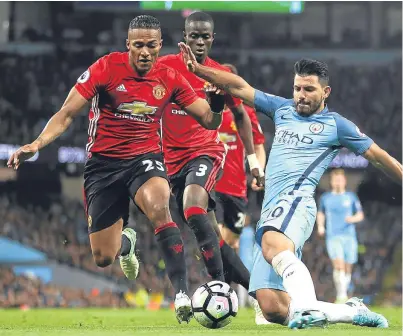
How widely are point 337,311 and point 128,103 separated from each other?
252 cm

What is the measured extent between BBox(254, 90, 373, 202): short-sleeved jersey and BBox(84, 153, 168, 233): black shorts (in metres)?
1.07

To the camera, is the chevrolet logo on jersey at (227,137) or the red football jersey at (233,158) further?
the chevrolet logo on jersey at (227,137)

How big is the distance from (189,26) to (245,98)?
4.62 feet

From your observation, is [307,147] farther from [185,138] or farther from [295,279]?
[185,138]

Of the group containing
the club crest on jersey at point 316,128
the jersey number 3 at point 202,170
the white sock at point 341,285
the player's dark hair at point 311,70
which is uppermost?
the player's dark hair at point 311,70

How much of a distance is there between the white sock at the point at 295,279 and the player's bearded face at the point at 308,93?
1.12 meters

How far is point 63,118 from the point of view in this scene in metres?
7.33

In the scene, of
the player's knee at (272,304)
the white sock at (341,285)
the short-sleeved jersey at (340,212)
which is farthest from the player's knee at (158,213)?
the short-sleeved jersey at (340,212)

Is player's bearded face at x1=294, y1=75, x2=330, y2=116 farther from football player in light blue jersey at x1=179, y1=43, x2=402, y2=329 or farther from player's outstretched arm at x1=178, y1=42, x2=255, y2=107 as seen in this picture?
player's outstretched arm at x1=178, y1=42, x2=255, y2=107

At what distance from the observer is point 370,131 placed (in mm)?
22484

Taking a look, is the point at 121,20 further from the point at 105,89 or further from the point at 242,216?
the point at 105,89

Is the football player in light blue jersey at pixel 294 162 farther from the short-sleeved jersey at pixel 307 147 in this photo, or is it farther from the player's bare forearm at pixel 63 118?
the player's bare forearm at pixel 63 118

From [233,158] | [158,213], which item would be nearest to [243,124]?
[158,213]

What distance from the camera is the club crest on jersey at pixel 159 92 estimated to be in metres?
7.72
